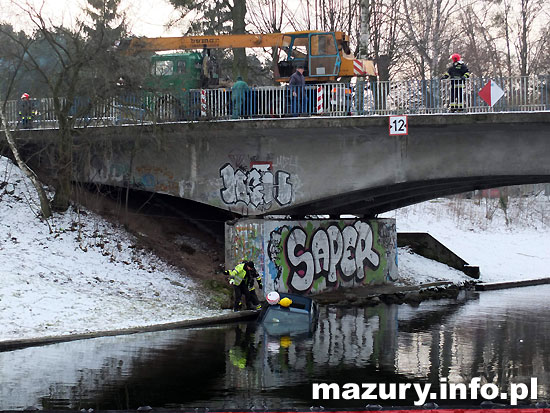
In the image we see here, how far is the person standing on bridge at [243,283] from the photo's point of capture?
80.3 feet

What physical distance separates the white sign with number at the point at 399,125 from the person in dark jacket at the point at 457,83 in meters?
1.38

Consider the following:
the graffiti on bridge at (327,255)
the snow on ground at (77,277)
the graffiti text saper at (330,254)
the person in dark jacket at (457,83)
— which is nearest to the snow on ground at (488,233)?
the graffiti on bridge at (327,255)

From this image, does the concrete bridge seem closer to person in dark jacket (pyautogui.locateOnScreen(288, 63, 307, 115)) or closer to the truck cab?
person in dark jacket (pyautogui.locateOnScreen(288, 63, 307, 115))

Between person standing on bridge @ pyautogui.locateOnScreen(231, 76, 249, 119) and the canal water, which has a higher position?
person standing on bridge @ pyautogui.locateOnScreen(231, 76, 249, 119)

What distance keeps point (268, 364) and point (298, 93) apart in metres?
11.9

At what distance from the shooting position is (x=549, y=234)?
51.6 metres

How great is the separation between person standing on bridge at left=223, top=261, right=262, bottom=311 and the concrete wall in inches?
88.3

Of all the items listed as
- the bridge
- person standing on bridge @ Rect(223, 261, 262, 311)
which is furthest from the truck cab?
person standing on bridge @ Rect(223, 261, 262, 311)

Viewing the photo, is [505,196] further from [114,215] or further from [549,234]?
[114,215]

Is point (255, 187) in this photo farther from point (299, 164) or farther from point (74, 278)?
point (74, 278)

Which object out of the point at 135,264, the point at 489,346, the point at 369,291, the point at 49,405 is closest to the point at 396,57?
the point at 369,291

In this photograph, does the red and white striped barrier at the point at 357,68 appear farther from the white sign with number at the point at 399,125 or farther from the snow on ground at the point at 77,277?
the snow on ground at the point at 77,277

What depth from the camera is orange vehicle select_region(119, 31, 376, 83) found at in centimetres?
2878

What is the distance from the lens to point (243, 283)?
24672 millimetres
